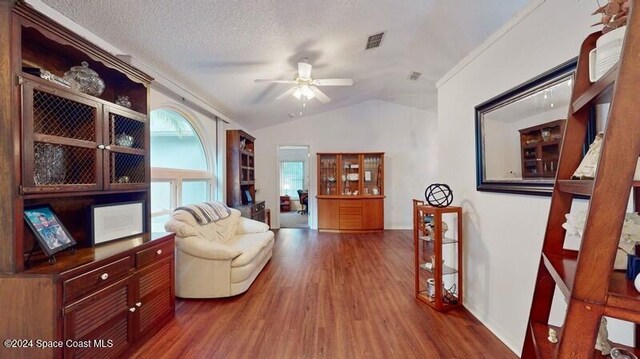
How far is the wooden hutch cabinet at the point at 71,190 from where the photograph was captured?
4.43 ft

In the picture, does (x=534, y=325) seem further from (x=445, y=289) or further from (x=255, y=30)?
(x=255, y=30)

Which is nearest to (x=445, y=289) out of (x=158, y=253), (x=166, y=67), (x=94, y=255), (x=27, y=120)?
(x=158, y=253)

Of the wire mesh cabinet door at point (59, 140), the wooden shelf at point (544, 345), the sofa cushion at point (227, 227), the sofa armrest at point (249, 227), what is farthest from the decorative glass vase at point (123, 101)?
the wooden shelf at point (544, 345)

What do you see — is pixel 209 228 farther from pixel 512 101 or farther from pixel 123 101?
pixel 512 101

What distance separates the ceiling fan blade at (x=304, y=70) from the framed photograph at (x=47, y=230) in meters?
2.59

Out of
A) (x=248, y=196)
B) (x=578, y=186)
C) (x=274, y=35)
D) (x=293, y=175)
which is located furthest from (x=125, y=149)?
(x=293, y=175)

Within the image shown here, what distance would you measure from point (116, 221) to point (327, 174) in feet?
16.3

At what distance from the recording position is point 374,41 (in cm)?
343

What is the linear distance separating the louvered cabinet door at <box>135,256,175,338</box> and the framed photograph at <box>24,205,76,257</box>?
517 millimetres

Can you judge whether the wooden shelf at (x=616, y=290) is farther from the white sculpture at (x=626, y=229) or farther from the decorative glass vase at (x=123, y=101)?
the decorative glass vase at (x=123, y=101)

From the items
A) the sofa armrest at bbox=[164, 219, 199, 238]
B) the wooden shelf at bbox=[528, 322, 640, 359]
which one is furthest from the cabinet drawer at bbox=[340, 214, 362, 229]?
the wooden shelf at bbox=[528, 322, 640, 359]

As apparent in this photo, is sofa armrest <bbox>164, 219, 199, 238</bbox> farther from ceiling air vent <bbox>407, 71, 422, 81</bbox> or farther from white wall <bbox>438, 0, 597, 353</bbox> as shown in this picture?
ceiling air vent <bbox>407, 71, 422, 81</bbox>

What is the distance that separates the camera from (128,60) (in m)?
2.46

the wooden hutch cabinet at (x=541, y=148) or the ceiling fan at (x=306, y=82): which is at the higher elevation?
the ceiling fan at (x=306, y=82)
